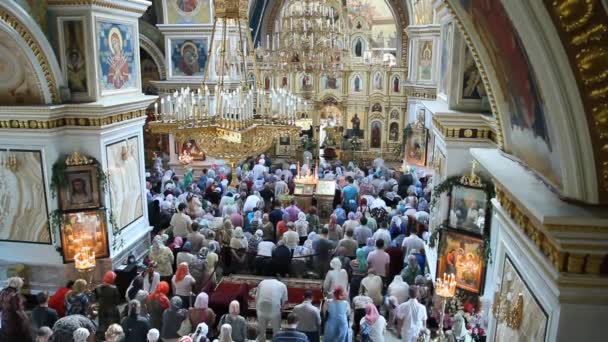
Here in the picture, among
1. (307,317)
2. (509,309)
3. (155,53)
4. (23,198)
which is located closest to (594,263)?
(509,309)

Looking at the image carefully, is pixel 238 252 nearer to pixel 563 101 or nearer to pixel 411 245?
pixel 411 245

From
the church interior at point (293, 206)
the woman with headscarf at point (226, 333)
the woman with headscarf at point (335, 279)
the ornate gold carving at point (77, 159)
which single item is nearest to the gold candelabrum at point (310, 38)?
the church interior at point (293, 206)

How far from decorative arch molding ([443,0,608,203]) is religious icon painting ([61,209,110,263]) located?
7993 mm

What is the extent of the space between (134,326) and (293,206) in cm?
583

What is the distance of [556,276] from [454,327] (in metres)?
3.91

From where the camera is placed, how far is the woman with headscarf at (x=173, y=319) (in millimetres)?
6559

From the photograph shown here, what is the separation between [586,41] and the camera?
2395mm

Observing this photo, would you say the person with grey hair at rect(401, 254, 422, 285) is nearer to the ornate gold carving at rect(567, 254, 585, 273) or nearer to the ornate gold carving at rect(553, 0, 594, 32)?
the ornate gold carving at rect(567, 254, 585, 273)

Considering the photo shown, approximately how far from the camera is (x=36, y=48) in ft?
27.1

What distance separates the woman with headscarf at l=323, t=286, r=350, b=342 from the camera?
6.66 metres

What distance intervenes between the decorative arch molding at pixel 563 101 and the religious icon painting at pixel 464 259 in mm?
4889

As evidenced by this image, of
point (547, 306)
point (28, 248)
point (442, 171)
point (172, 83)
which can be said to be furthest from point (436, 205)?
point (172, 83)

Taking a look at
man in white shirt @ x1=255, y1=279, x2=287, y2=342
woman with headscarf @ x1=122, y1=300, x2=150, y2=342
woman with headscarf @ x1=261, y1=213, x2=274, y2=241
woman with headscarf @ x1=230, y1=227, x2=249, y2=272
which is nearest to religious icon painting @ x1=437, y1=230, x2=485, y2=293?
man in white shirt @ x1=255, y1=279, x2=287, y2=342

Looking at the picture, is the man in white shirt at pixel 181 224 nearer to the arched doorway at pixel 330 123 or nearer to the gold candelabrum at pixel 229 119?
the gold candelabrum at pixel 229 119
